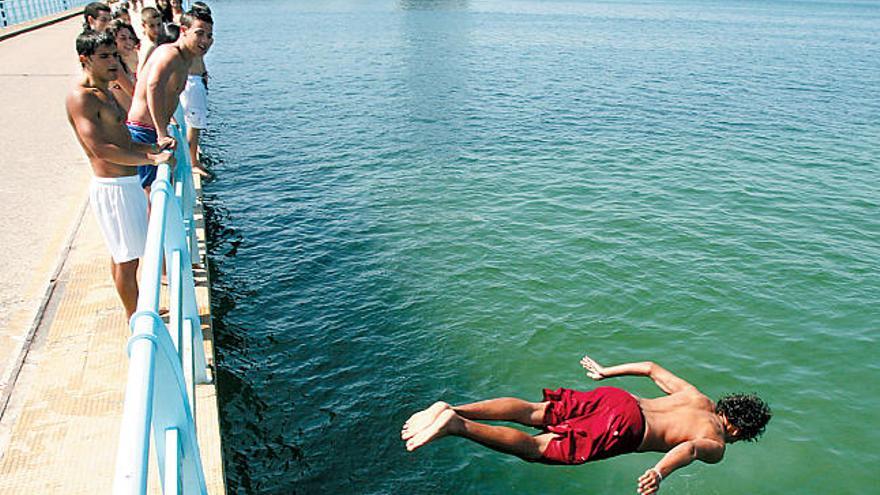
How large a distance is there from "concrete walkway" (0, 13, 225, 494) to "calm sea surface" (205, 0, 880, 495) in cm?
158

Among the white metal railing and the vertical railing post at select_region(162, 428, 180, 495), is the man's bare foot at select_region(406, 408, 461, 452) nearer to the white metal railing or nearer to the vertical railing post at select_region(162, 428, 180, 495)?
the white metal railing

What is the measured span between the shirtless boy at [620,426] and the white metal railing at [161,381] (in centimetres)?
203

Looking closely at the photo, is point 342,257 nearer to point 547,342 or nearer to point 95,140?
point 547,342

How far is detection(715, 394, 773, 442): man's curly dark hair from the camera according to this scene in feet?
17.4

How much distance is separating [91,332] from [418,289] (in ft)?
15.7

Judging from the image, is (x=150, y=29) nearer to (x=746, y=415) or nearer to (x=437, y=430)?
(x=437, y=430)

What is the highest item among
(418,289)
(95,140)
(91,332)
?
(95,140)

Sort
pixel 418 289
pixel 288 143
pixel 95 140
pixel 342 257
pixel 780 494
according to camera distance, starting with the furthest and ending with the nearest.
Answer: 1. pixel 288 143
2. pixel 342 257
3. pixel 418 289
4. pixel 780 494
5. pixel 95 140

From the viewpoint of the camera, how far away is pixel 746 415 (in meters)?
5.30

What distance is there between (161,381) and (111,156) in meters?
2.66

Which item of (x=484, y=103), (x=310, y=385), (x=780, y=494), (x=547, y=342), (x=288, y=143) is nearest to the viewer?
(x=780, y=494)

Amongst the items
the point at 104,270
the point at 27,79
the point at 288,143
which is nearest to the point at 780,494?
the point at 104,270

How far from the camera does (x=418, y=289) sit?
9.34 metres

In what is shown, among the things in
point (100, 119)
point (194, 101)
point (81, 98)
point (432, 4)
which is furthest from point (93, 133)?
point (432, 4)
